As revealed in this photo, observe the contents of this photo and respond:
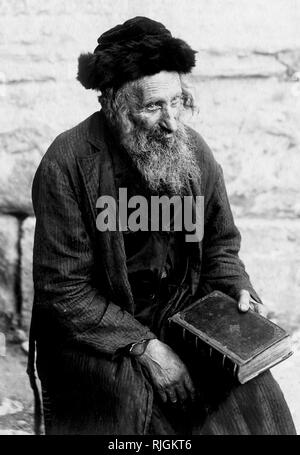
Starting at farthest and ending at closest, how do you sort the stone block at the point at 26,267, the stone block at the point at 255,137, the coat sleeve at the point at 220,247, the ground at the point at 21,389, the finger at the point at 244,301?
the stone block at the point at 26,267 → the stone block at the point at 255,137 → the ground at the point at 21,389 → the coat sleeve at the point at 220,247 → the finger at the point at 244,301

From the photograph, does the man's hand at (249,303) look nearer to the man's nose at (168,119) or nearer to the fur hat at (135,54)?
the man's nose at (168,119)

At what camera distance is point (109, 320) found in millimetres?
2885

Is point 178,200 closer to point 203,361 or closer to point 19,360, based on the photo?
point 203,361

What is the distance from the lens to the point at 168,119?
2.82 m

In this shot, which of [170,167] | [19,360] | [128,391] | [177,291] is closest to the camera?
[128,391]

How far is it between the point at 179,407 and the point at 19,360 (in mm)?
1528

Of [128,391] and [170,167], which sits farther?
[170,167]

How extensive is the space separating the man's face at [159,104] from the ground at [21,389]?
157 cm

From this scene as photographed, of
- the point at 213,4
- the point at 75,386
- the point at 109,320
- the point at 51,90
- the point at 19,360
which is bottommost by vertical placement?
the point at 19,360

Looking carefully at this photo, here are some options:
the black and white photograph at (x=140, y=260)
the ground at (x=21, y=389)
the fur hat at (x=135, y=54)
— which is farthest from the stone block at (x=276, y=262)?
the fur hat at (x=135, y=54)

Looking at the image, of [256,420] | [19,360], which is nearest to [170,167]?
[256,420]

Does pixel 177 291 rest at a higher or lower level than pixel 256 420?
Result: higher

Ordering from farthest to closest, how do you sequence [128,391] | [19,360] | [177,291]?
[19,360] < [177,291] < [128,391]

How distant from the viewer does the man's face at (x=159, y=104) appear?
278 cm
